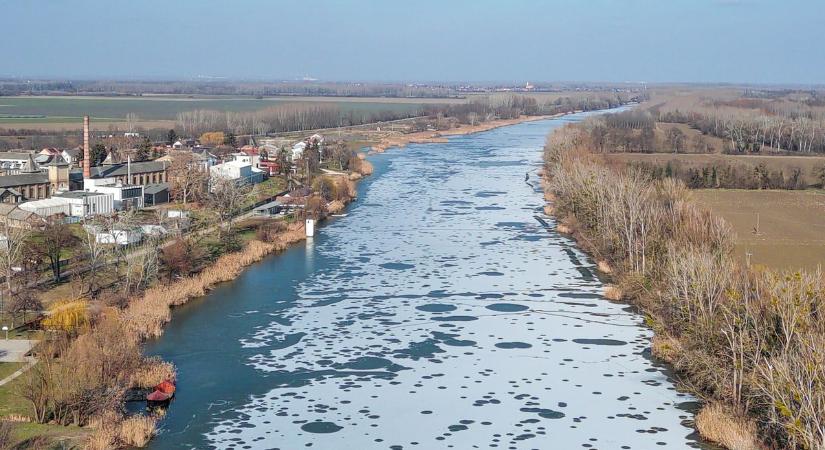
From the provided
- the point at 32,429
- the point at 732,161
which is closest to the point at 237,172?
the point at 732,161

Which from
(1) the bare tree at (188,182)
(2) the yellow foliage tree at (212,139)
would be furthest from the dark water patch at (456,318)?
(2) the yellow foliage tree at (212,139)

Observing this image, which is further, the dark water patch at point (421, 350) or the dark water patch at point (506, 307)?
the dark water patch at point (506, 307)

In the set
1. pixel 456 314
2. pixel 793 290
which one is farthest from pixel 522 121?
pixel 793 290

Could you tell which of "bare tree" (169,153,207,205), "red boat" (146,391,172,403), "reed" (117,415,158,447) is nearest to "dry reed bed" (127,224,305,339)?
"red boat" (146,391,172,403)

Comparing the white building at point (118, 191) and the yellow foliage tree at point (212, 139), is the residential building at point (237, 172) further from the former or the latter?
the yellow foliage tree at point (212, 139)

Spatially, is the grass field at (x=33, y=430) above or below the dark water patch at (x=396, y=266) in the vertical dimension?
below

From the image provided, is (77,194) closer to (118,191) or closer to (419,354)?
(118,191)

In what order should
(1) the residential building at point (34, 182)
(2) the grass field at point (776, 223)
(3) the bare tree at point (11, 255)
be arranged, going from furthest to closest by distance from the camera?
1. (1) the residential building at point (34, 182)
2. (2) the grass field at point (776, 223)
3. (3) the bare tree at point (11, 255)

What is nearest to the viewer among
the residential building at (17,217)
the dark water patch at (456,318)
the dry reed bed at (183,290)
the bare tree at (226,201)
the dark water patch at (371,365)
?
the dark water patch at (371,365)

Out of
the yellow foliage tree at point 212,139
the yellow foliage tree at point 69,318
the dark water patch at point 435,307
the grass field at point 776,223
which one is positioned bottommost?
the dark water patch at point 435,307
